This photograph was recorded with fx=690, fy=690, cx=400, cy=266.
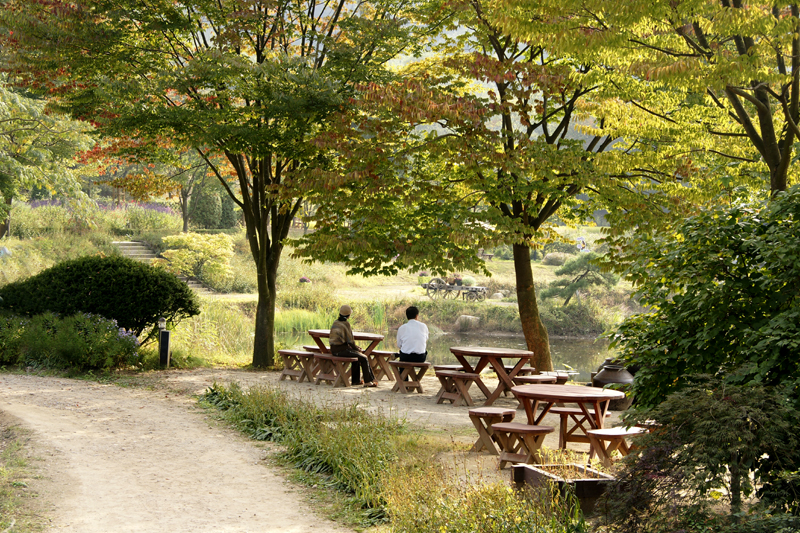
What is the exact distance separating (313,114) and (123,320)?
5.14 metres

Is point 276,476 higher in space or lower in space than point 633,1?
lower

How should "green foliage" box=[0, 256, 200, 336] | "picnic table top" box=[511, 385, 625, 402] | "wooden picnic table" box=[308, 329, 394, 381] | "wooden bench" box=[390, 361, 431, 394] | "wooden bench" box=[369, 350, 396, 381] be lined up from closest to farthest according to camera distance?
"picnic table top" box=[511, 385, 625, 402] → "wooden bench" box=[390, 361, 431, 394] → "wooden picnic table" box=[308, 329, 394, 381] → "wooden bench" box=[369, 350, 396, 381] → "green foliage" box=[0, 256, 200, 336]

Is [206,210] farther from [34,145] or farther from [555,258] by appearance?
[555,258]

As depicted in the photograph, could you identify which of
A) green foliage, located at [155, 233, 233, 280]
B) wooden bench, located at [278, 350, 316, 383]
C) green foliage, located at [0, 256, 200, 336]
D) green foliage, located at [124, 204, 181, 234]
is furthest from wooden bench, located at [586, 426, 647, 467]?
green foliage, located at [124, 204, 181, 234]

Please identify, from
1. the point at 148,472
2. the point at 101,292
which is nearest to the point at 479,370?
the point at 148,472

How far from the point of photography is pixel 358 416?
7254 millimetres

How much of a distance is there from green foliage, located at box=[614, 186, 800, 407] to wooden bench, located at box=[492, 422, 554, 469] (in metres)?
1.43

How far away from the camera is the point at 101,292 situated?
12.2 meters

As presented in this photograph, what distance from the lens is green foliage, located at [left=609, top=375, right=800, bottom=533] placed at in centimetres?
349

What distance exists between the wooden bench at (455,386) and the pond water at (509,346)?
6709 millimetres

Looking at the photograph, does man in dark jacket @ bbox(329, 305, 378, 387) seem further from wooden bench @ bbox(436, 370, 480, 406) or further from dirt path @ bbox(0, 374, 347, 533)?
dirt path @ bbox(0, 374, 347, 533)

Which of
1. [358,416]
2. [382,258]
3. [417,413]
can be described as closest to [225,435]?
[358,416]

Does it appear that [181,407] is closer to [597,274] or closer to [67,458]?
[67,458]

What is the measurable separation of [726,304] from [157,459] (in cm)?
510
